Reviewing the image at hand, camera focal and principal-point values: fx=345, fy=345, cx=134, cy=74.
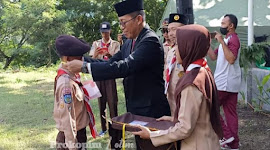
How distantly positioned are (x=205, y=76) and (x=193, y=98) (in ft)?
0.61

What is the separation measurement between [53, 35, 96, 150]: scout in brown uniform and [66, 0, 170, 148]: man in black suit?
0.36m

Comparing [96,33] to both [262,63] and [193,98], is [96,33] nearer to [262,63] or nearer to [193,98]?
[262,63]

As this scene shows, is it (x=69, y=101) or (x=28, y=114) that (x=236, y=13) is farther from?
(x=69, y=101)

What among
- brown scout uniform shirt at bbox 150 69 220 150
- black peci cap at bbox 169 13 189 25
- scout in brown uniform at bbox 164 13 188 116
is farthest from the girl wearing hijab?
black peci cap at bbox 169 13 189 25

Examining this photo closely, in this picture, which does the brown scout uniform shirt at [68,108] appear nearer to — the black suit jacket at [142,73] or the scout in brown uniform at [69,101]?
the scout in brown uniform at [69,101]

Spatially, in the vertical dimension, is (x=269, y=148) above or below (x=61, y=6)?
below

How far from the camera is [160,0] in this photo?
1828cm

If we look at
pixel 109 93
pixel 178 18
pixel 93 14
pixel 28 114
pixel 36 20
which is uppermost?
pixel 93 14

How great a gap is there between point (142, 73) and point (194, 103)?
29.5 inches

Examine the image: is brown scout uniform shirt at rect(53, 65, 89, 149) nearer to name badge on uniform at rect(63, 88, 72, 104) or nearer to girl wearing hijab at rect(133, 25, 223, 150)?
name badge on uniform at rect(63, 88, 72, 104)

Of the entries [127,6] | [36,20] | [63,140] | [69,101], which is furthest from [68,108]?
[36,20]

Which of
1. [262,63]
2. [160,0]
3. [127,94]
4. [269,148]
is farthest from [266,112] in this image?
[160,0]

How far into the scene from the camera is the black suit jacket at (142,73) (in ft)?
8.18

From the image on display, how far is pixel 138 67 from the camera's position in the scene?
2.54 m
